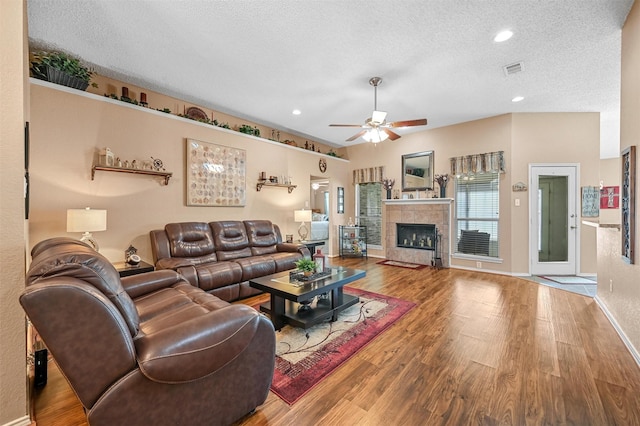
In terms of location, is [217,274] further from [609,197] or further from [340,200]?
[609,197]

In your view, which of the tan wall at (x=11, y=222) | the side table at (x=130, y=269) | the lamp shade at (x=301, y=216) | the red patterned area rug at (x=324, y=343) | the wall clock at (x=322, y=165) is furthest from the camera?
the wall clock at (x=322, y=165)

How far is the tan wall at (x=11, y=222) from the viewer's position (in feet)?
4.72

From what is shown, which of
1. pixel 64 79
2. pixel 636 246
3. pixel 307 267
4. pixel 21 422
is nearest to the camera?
pixel 21 422

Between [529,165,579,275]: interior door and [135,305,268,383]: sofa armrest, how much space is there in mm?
5533

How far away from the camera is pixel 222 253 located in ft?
13.4

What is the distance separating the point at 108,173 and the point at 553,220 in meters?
7.27

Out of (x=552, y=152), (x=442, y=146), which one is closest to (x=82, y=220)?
(x=442, y=146)

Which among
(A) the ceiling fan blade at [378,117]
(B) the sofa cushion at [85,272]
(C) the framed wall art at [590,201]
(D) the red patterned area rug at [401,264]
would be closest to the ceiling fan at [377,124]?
(A) the ceiling fan blade at [378,117]

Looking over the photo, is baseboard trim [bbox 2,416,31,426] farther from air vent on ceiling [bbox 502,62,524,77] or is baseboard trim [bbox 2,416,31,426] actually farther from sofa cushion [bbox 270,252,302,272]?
air vent on ceiling [bbox 502,62,524,77]

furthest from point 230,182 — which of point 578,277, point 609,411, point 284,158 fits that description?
point 578,277

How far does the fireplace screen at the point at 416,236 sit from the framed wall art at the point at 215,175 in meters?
3.71

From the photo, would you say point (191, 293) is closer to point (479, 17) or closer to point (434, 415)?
point (434, 415)

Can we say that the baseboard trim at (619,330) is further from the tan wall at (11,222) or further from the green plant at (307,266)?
the tan wall at (11,222)

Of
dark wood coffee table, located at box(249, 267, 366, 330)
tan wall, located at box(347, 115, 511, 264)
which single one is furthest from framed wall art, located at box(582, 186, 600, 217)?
dark wood coffee table, located at box(249, 267, 366, 330)
